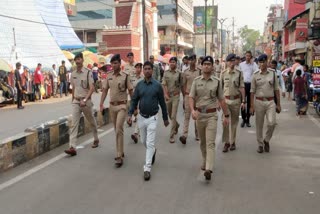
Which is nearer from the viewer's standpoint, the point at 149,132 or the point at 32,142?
the point at 149,132

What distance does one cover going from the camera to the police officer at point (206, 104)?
594 cm

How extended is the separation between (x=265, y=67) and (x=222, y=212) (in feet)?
12.4

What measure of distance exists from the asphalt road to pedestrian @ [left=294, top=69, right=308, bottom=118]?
452 cm

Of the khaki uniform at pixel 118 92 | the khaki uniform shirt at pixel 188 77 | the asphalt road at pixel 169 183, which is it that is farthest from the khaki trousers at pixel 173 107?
the khaki uniform at pixel 118 92

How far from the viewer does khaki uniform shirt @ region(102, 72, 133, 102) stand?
7188mm

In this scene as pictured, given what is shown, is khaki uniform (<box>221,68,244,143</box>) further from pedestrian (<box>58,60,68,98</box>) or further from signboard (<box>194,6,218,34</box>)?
signboard (<box>194,6,218,34</box>)

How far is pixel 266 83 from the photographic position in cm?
759

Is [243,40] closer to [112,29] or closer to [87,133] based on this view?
[112,29]

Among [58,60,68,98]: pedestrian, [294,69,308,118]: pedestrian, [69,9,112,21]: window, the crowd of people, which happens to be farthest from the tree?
the crowd of people

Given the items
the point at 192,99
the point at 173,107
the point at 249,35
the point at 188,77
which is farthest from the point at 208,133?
the point at 249,35

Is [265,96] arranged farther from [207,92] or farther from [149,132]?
[149,132]

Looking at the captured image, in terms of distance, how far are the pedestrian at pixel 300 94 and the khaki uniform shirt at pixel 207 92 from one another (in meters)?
7.28

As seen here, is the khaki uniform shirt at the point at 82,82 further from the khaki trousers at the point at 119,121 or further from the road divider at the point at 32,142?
the khaki trousers at the point at 119,121

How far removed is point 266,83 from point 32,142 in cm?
447
